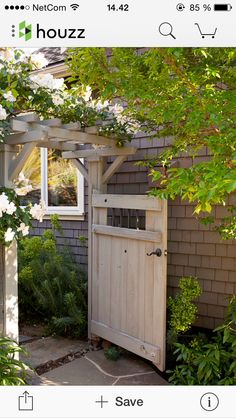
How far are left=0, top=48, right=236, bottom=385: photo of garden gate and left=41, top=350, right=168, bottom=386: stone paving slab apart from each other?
0.05 ft

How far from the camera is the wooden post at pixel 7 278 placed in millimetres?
2738

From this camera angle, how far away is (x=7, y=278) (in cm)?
276

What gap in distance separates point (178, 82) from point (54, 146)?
1730mm

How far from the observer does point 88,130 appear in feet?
10.2

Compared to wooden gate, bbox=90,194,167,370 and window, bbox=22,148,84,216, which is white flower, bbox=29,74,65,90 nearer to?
wooden gate, bbox=90,194,167,370

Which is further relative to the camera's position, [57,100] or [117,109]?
[117,109]

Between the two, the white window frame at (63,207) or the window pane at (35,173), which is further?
the window pane at (35,173)

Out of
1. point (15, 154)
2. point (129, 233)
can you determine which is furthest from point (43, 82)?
point (129, 233)

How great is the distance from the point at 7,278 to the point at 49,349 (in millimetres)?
1083

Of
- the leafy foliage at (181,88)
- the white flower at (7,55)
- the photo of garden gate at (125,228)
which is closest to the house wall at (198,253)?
the photo of garden gate at (125,228)
